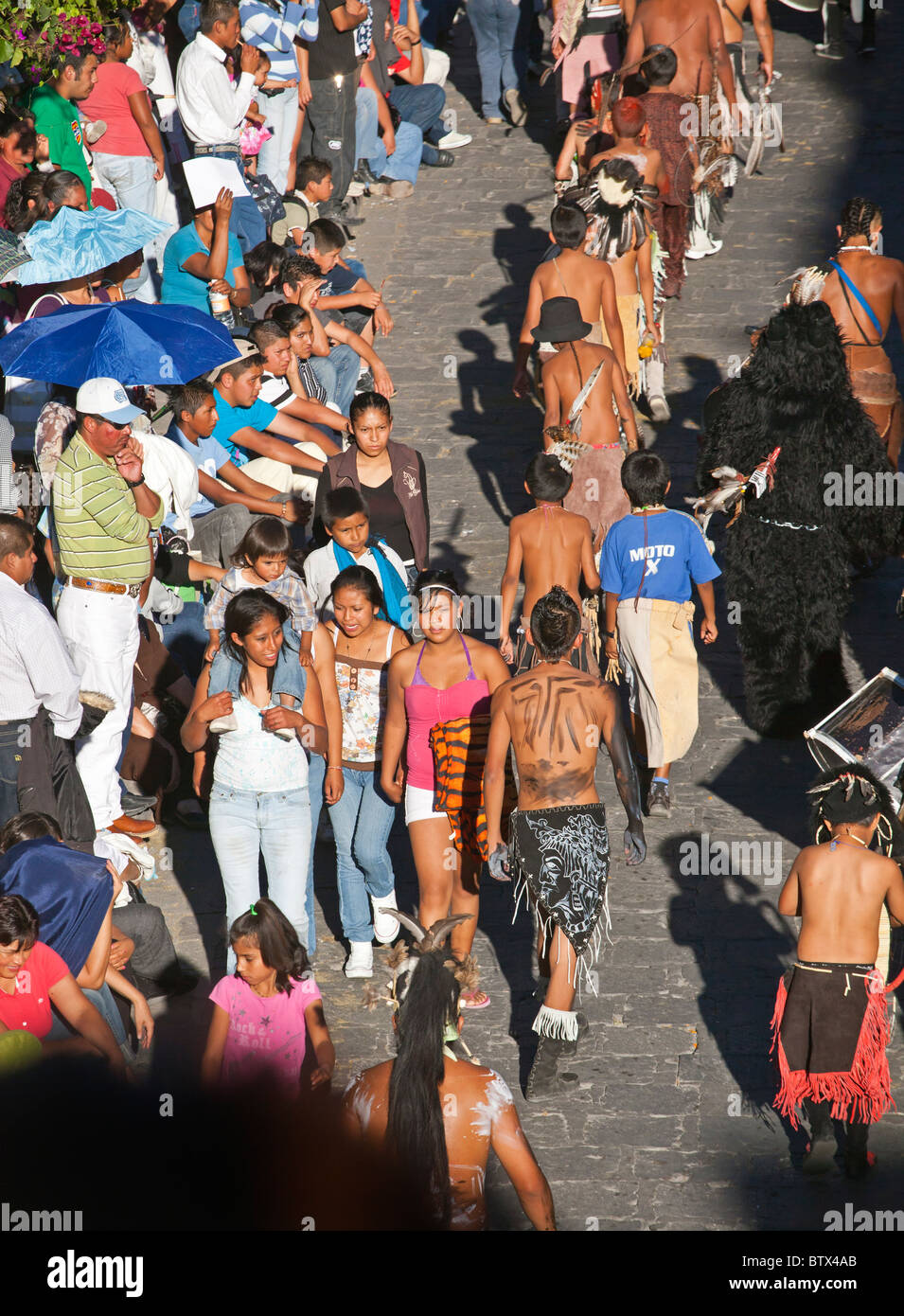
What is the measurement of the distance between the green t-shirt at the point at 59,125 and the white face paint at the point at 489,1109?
7.17 meters

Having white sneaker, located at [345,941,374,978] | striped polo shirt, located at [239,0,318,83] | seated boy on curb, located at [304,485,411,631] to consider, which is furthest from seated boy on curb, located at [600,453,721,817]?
striped polo shirt, located at [239,0,318,83]

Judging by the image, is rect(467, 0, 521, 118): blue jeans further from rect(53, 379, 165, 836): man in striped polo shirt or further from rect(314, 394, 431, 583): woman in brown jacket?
rect(53, 379, 165, 836): man in striped polo shirt

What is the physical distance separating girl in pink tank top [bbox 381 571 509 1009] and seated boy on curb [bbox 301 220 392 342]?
441 cm

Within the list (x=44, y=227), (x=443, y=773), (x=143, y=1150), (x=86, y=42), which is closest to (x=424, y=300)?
(x=86, y=42)

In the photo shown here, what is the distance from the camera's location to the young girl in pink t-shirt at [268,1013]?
5949 millimetres

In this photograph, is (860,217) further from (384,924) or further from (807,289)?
(384,924)

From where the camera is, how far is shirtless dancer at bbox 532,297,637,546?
927 centimetres

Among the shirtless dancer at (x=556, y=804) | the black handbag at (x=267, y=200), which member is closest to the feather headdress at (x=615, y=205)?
the black handbag at (x=267, y=200)

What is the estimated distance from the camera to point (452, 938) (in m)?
7.23

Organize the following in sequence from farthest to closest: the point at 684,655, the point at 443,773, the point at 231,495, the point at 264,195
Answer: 1. the point at 264,195
2. the point at 231,495
3. the point at 684,655
4. the point at 443,773

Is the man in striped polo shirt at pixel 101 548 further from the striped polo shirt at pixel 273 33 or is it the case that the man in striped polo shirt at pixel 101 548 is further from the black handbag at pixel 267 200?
the striped polo shirt at pixel 273 33

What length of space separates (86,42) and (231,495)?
3.49m

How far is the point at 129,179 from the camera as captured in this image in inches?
457

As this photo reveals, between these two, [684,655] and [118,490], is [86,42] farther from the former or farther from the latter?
[684,655]
